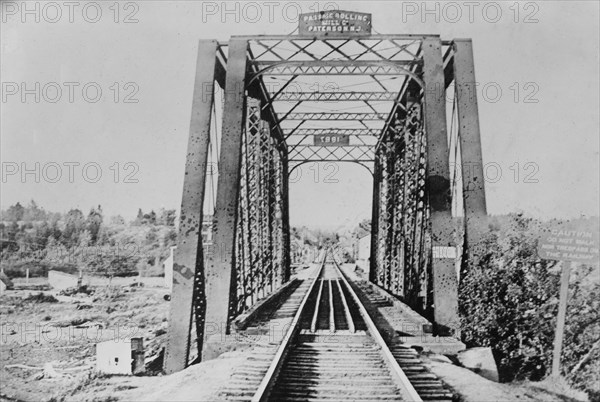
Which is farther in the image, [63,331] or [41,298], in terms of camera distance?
[41,298]

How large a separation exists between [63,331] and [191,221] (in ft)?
55.7

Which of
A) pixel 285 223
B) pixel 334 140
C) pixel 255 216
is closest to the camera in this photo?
pixel 255 216

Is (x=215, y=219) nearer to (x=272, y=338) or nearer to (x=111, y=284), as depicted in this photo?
(x=272, y=338)

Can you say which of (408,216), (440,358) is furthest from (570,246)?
(408,216)

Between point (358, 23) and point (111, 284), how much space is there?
121 ft

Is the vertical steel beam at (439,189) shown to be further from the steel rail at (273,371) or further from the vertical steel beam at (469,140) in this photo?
the steel rail at (273,371)

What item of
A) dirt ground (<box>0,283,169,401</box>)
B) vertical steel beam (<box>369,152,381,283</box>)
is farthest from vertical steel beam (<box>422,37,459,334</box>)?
vertical steel beam (<box>369,152,381,283</box>)

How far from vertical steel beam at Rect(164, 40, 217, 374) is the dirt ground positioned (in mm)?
1416

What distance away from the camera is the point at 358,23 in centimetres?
1048

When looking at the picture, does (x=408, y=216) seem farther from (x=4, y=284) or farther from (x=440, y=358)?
(x=4, y=284)

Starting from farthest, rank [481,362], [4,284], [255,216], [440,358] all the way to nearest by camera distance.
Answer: [4,284] < [255,216] < [440,358] < [481,362]

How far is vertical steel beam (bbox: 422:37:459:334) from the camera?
897cm

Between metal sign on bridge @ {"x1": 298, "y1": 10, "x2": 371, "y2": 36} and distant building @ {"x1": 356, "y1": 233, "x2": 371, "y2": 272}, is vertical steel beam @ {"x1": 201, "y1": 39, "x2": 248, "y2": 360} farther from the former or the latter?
distant building @ {"x1": 356, "y1": 233, "x2": 371, "y2": 272}

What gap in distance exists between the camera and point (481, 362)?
7.38 metres
